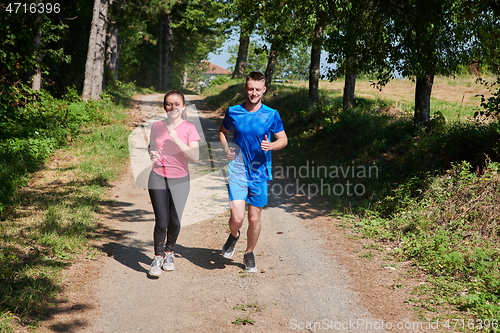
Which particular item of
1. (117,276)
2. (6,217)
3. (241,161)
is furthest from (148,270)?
(6,217)

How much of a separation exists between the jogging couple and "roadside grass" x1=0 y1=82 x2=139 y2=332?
131cm

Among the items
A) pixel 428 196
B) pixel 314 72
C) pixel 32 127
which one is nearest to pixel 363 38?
pixel 428 196

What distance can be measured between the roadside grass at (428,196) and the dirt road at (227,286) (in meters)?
0.55

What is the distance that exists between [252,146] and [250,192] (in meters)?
0.58

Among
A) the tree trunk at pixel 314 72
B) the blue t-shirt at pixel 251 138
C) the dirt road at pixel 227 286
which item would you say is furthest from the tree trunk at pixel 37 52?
the blue t-shirt at pixel 251 138

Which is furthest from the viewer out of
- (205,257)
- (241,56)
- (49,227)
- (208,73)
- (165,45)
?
(208,73)

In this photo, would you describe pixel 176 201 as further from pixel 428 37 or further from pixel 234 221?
pixel 428 37

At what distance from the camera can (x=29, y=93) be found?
1578 cm

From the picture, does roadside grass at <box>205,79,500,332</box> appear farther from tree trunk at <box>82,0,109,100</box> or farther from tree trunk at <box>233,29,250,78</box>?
tree trunk at <box>233,29,250,78</box>

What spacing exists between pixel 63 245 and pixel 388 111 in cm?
1172

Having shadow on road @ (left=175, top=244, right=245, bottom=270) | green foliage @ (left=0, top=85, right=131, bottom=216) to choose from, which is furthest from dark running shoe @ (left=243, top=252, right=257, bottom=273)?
green foliage @ (left=0, top=85, right=131, bottom=216)

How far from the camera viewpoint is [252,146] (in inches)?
→ 202

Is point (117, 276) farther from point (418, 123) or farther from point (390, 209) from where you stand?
point (418, 123)

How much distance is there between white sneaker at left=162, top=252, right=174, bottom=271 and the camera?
5463 millimetres
